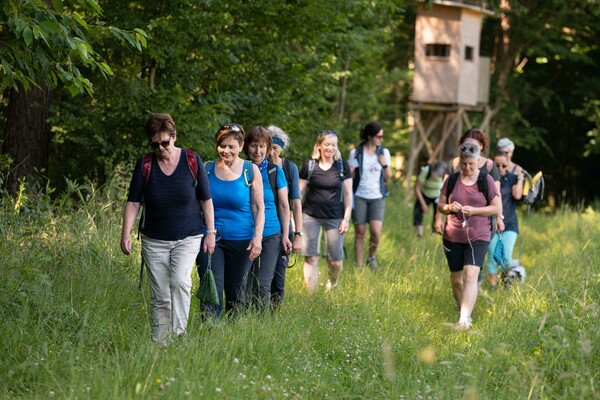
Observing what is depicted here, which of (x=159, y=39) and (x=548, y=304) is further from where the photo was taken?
(x=159, y=39)

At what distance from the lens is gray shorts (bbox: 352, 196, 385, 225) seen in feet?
41.4

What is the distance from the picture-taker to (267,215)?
27.5 feet

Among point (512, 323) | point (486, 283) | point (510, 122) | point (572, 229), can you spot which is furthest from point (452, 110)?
point (512, 323)

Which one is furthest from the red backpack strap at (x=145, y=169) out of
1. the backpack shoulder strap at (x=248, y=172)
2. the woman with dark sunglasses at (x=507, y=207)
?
the woman with dark sunglasses at (x=507, y=207)

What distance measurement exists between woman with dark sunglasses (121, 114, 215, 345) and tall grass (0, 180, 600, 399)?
0.26 meters

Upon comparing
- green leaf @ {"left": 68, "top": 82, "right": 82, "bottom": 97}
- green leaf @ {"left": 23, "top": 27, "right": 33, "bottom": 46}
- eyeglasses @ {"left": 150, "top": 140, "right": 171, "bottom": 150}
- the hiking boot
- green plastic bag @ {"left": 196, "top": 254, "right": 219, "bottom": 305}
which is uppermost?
green leaf @ {"left": 23, "top": 27, "right": 33, "bottom": 46}

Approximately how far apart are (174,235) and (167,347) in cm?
108

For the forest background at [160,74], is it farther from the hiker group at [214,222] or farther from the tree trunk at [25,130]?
the hiker group at [214,222]

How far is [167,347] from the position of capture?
6.63 metres

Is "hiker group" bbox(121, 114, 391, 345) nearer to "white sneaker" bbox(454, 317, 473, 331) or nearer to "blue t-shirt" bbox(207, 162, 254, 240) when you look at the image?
"blue t-shirt" bbox(207, 162, 254, 240)

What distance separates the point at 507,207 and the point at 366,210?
1860 mm

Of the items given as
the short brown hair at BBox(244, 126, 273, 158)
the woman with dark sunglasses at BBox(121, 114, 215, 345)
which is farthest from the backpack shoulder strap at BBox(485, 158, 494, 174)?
the woman with dark sunglasses at BBox(121, 114, 215, 345)

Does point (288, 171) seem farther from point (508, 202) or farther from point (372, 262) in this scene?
point (372, 262)

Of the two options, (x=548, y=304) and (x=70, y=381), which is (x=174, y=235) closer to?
(x=70, y=381)
